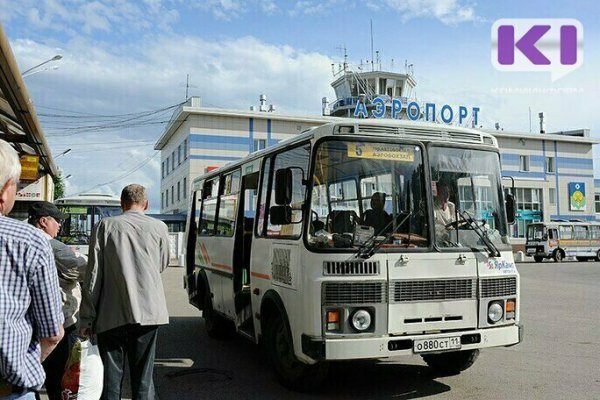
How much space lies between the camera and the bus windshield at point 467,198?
238 inches

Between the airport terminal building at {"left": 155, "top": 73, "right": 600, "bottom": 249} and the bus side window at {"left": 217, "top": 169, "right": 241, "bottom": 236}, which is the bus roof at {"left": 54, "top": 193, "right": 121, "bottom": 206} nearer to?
the bus side window at {"left": 217, "top": 169, "right": 241, "bottom": 236}

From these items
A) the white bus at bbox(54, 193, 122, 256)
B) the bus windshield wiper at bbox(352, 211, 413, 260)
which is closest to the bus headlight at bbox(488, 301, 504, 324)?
the bus windshield wiper at bbox(352, 211, 413, 260)

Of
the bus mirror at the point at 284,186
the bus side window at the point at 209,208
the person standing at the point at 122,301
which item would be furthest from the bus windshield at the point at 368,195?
the bus side window at the point at 209,208

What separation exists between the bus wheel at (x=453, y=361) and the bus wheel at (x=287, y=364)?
1622mm

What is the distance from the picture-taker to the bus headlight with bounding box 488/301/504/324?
600cm

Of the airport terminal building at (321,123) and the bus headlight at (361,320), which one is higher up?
the airport terminal building at (321,123)

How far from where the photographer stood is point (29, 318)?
96.8 inches

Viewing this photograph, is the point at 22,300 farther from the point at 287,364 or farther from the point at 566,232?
the point at 566,232

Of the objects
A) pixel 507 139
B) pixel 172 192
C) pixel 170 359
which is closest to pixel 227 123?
pixel 172 192

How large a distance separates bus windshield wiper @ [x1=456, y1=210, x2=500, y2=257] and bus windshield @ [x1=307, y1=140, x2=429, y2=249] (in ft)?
1.62

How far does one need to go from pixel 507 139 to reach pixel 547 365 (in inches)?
2100

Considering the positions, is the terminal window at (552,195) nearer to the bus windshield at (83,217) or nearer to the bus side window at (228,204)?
the bus windshield at (83,217)

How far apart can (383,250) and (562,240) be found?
39.4 metres

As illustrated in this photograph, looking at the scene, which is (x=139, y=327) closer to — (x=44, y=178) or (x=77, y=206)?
(x=77, y=206)
